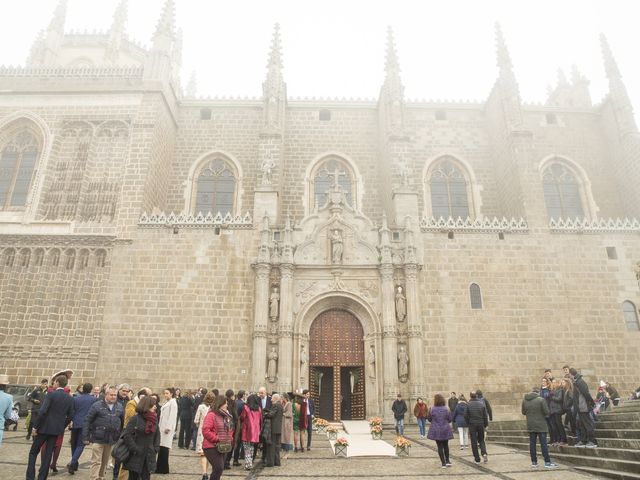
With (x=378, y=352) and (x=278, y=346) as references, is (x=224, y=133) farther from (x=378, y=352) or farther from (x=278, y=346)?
(x=378, y=352)

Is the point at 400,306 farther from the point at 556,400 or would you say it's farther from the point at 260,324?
the point at 556,400

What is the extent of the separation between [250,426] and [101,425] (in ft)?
9.67

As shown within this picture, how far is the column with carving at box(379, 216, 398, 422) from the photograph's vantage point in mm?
16188

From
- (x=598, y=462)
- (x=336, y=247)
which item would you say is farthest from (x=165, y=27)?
(x=598, y=462)

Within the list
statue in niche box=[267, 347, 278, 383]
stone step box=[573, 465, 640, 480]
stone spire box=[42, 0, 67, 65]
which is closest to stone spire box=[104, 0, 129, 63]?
stone spire box=[42, 0, 67, 65]

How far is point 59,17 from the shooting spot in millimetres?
35875

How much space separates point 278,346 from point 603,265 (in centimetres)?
1390

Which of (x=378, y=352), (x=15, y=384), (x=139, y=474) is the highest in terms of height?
(x=378, y=352)

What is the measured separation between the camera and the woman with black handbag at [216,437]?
6.53 m

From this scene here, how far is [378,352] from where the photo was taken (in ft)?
55.8

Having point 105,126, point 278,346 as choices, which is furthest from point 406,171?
point 105,126

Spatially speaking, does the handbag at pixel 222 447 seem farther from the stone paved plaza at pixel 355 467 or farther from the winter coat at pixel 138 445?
the stone paved plaza at pixel 355 467

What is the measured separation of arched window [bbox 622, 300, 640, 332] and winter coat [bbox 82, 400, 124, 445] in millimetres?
19029

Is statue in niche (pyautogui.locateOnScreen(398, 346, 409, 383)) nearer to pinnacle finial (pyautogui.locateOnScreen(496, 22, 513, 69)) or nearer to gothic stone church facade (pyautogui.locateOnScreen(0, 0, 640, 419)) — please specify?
gothic stone church facade (pyautogui.locateOnScreen(0, 0, 640, 419))
